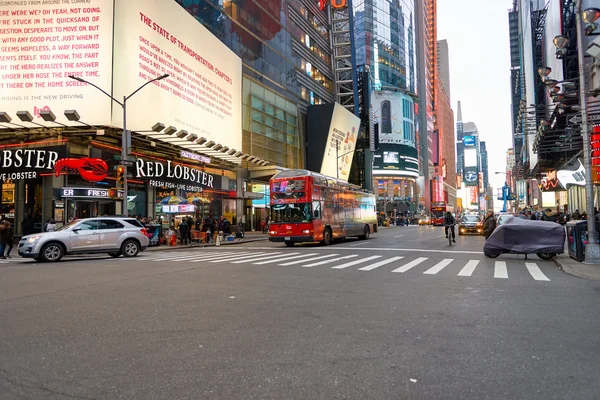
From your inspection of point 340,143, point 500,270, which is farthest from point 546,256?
point 340,143

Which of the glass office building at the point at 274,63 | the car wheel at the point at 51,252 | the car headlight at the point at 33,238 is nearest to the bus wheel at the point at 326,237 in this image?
the car wheel at the point at 51,252

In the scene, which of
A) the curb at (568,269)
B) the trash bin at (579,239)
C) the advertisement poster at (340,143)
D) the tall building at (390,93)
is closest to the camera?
the curb at (568,269)

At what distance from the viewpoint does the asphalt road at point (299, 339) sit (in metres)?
3.82

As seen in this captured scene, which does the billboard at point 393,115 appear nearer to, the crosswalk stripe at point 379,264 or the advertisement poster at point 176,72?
the advertisement poster at point 176,72

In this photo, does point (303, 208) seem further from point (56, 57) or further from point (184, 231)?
point (56, 57)

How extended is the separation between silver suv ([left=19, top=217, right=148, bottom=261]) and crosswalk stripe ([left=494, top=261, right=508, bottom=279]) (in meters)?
13.8

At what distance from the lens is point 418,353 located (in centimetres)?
474

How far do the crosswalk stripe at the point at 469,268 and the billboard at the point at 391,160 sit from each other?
370 ft

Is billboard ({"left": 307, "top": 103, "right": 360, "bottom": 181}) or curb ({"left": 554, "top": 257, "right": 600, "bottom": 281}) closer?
curb ({"left": 554, "top": 257, "right": 600, "bottom": 281})

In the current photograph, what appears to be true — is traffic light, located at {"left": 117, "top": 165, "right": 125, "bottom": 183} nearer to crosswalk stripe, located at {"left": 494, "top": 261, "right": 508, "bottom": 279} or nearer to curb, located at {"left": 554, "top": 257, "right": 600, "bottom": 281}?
crosswalk stripe, located at {"left": 494, "top": 261, "right": 508, "bottom": 279}

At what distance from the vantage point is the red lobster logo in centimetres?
2464

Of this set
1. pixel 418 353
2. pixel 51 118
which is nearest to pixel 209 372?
pixel 418 353

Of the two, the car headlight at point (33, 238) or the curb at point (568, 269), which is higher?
the car headlight at point (33, 238)

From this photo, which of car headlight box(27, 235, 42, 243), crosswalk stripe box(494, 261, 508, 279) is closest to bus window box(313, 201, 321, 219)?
crosswalk stripe box(494, 261, 508, 279)
